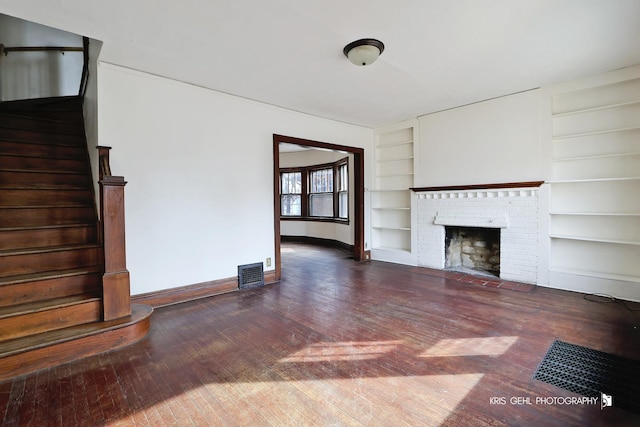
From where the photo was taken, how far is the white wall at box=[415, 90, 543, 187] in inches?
162

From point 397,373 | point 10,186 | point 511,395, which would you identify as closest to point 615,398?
point 511,395

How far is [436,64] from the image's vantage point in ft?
10.6

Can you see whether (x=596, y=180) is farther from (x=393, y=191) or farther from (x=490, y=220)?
(x=393, y=191)

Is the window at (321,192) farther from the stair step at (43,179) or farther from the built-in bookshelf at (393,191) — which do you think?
the stair step at (43,179)

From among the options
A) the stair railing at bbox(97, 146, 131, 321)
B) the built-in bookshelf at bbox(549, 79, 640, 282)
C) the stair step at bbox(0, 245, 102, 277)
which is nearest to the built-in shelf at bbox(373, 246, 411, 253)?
the built-in bookshelf at bbox(549, 79, 640, 282)

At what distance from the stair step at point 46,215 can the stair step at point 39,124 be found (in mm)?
1455

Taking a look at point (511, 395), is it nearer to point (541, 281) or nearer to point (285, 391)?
point (285, 391)

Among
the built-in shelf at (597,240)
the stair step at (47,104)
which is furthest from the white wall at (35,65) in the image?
the built-in shelf at (597,240)

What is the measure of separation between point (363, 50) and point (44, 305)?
135 inches

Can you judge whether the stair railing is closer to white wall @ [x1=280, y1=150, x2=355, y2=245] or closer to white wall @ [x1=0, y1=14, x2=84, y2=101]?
white wall @ [x1=0, y1=14, x2=84, y2=101]

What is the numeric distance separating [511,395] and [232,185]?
3.52 m

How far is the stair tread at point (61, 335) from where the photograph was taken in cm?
208

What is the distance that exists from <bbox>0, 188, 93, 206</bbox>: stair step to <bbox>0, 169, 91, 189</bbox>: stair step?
0.24 feet

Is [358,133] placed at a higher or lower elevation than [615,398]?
higher
